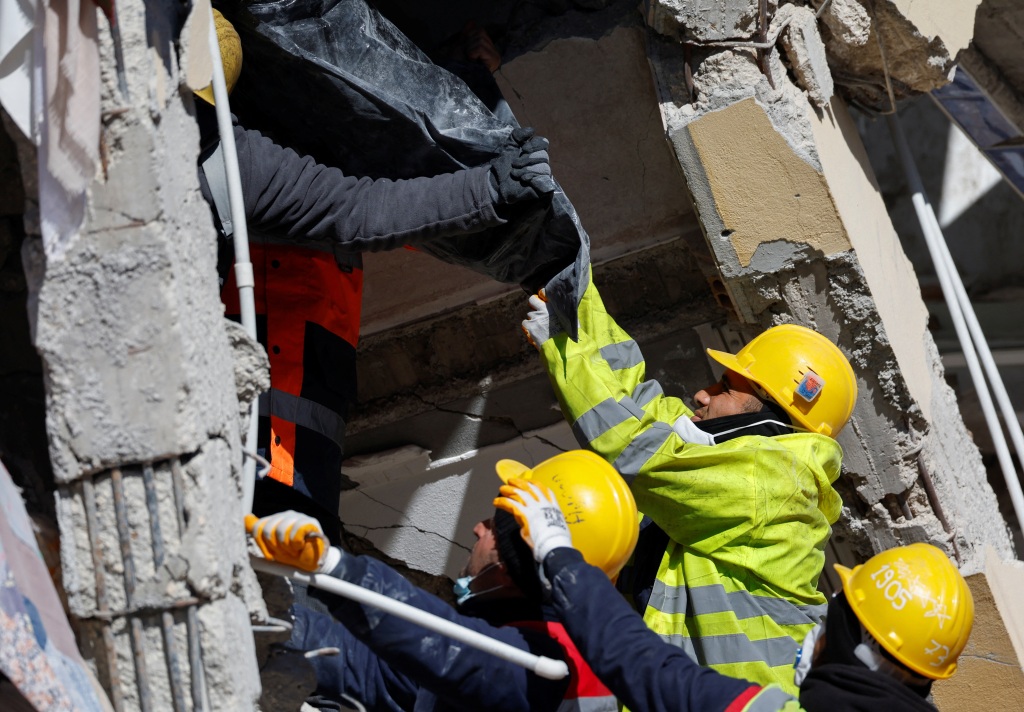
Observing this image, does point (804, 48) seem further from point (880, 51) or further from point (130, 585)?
point (130, 585)

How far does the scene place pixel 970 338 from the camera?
4297 millimetres

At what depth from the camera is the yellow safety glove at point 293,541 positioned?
196 centimetres

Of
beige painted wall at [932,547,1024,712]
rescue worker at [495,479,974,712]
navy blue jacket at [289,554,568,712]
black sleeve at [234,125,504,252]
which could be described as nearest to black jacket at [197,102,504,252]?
black sleeve at [234,125,504,252]

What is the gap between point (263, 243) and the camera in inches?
116

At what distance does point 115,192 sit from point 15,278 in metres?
0.42

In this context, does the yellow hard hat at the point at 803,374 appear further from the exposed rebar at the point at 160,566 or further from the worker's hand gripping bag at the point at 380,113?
the exposed rebar at the point at 160,566

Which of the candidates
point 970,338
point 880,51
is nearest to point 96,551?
point 880,51

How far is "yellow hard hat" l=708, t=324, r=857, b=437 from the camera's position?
3270 mm

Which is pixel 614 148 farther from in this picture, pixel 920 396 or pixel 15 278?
pixel 15 278

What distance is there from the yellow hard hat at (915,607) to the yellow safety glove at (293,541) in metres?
1.08

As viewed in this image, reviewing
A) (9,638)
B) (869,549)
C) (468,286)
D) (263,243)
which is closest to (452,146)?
(263,243)

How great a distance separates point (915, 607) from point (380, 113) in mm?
1740

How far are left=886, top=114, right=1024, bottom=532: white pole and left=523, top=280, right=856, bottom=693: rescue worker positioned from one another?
4.01 feet

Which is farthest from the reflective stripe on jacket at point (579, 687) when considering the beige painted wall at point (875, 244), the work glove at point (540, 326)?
the beige painted wall at point (875, 244)
